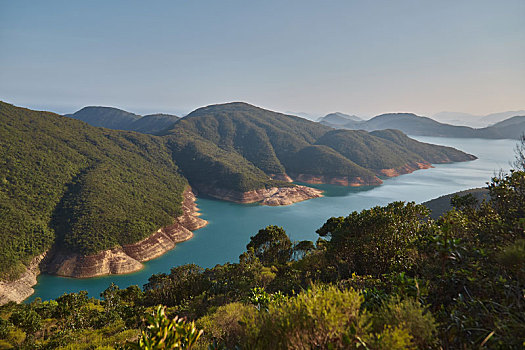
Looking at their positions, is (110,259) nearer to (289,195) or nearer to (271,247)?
(271,247)

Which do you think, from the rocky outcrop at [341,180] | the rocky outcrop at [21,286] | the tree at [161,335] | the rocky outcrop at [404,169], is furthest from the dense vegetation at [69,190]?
the rocky outcrop at [404,169]

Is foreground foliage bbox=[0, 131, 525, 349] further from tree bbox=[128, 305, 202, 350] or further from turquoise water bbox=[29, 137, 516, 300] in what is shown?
turquoise water bbox=[29, 137, 516, 300]

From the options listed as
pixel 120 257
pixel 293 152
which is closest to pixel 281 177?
pixel 293 152

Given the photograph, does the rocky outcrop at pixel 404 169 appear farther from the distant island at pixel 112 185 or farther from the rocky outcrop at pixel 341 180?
the rocky outcrop at pixel 341 180

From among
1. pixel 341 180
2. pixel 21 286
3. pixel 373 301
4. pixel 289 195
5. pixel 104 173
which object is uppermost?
pixel 104 173

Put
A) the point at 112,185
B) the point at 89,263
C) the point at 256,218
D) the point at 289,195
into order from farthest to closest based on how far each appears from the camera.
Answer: the point at 289,195 → the point at 256,218 → the point at 112,185 → the point at 89,263

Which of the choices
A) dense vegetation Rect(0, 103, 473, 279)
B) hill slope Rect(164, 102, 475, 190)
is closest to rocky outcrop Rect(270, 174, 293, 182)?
hill slope Rect(164, 102, 475, 190)
